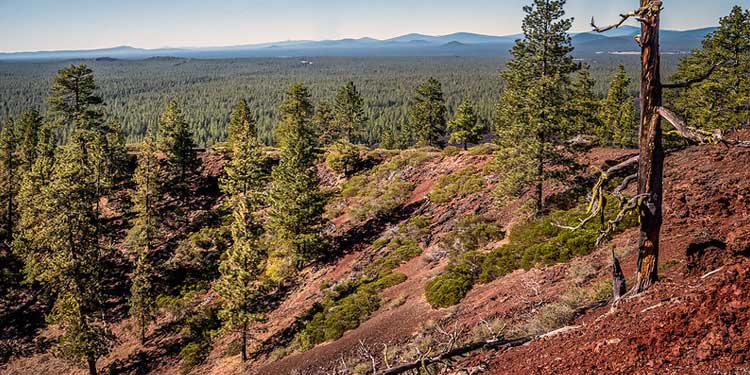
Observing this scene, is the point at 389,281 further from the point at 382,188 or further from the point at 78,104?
the point at 78,104

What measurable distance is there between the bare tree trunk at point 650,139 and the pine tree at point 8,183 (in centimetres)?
5381

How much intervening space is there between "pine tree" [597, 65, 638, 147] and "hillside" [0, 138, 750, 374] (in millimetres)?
15747

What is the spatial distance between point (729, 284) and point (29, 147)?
57.6 meters

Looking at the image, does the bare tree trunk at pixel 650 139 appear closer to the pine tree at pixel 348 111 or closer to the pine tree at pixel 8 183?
the pine tree at pixel 348 111

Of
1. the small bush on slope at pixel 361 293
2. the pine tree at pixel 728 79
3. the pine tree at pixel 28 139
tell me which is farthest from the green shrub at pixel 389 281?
the pine tree at pixel 28 139

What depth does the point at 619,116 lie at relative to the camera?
4591 cm

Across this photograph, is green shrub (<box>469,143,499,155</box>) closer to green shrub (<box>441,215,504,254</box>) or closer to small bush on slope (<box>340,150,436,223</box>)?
small bush on slope (<box>340,150,436,223</box>)

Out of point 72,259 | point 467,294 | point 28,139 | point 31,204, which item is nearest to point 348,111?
point 31,204

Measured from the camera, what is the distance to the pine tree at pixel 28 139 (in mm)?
46312

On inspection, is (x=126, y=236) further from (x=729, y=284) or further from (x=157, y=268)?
(x=729, y=284)

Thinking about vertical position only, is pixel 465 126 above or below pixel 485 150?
above

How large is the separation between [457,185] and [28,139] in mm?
44585

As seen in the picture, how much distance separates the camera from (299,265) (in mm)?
35344

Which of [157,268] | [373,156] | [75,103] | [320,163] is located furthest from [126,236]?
[373,156]
